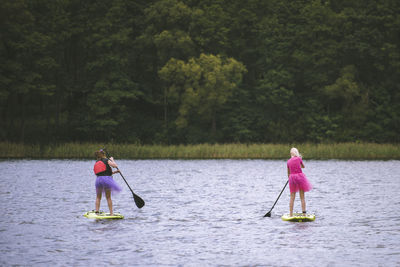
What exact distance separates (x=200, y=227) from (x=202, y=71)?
51353mm

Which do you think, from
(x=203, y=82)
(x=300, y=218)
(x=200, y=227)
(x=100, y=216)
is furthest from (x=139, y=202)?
(x=203, y=82)

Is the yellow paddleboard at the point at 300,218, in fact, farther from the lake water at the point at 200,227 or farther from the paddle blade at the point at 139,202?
the paddle blade at the point at 139,202

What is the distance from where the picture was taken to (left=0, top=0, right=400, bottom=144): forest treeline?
65938 mm

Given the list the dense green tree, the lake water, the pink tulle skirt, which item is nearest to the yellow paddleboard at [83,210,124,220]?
the lake water

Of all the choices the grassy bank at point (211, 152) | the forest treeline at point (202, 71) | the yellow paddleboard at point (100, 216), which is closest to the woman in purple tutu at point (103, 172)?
the yellow paddleboard at point (100, 216)

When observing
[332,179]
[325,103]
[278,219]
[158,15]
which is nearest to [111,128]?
[158,15]

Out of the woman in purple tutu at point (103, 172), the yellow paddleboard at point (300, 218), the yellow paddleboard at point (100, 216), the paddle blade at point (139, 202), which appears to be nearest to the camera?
the yellow paddleboard at point (300, 218)

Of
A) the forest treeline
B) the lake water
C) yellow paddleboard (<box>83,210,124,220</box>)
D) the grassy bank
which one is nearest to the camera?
the lake water

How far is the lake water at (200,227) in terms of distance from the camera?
12422 millimetres

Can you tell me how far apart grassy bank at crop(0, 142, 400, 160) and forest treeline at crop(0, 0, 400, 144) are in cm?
1332

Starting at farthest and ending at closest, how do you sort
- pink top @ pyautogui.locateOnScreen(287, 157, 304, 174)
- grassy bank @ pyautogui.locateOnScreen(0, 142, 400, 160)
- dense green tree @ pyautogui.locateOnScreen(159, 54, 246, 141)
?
dense green tree @ pyautogui.locateOnScreen(159, 54, 246, 141) → grassy bank @ pyautogui.locateOnScreen(0, 142, 400, 160) → pink top @ pyautogui.locateOnScreen(287, 157, 304, 174)

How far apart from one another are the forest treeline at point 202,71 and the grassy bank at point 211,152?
43.7 feet

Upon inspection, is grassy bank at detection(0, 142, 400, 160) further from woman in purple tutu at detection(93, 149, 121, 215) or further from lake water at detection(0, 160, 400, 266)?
woman in purple tutu at detection(93, 149, 121, 215)

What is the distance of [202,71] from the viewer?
219 ft
